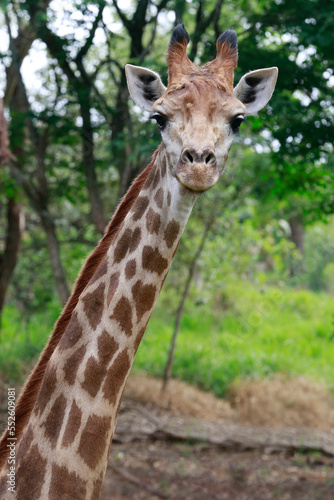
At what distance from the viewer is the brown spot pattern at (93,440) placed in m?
2.06

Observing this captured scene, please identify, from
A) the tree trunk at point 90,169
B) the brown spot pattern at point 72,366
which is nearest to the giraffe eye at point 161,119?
the brown spot pattern at point 72,366

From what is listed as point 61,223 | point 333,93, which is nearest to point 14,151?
point 61,223

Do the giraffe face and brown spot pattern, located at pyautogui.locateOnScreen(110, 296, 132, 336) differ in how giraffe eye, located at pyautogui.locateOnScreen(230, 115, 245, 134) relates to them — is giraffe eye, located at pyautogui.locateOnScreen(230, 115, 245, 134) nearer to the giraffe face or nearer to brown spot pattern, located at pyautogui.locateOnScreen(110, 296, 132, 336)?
the giraffe face

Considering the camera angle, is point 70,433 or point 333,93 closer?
point 70,433

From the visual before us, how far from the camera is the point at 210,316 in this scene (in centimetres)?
1088

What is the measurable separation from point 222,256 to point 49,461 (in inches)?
296

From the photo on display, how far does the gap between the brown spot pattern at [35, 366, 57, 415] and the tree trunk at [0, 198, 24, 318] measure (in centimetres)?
581

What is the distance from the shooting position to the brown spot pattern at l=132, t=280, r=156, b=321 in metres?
2.19

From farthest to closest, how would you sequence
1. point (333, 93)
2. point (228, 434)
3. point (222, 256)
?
1. point (222, 256)
2. point (228, 434)
3. point (333, 93)

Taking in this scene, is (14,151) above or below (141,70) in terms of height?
below

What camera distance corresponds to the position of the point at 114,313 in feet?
7.13

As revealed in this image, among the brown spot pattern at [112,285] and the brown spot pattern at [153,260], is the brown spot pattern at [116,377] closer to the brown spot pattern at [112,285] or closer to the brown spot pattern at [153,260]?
the brown spot pattern at [112,285]

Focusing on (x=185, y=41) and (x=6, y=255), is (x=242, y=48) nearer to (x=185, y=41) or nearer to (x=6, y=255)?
(x=185, y=41)

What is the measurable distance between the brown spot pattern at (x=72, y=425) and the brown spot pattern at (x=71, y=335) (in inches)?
9.5
